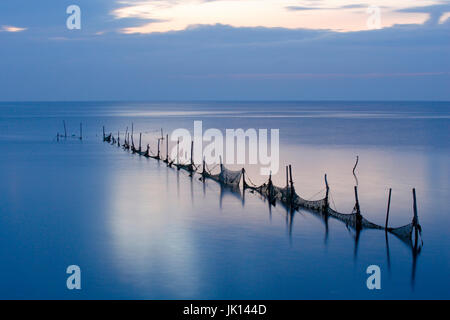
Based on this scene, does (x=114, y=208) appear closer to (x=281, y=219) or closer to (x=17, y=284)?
(x=281, y=219)

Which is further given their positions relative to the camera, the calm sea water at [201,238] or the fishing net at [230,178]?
the fishing net at [230,178]

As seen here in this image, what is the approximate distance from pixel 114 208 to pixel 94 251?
5361mm

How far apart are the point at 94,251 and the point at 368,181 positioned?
1513cm

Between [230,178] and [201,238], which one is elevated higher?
[230,178]

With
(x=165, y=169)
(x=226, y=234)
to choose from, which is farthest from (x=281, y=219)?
(x=165, y=169)

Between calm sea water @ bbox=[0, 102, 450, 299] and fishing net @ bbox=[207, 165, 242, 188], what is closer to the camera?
calm sea water @ bbox=[0, 102, 450, 299]

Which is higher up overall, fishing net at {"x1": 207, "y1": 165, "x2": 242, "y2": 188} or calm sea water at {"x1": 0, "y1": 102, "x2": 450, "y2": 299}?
fishing net at {"x1": 207, "y1": 165, "x2": 242, "y2": 188}

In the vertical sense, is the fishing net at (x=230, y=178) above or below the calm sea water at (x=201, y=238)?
above

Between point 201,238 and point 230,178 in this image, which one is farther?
point 230,178
